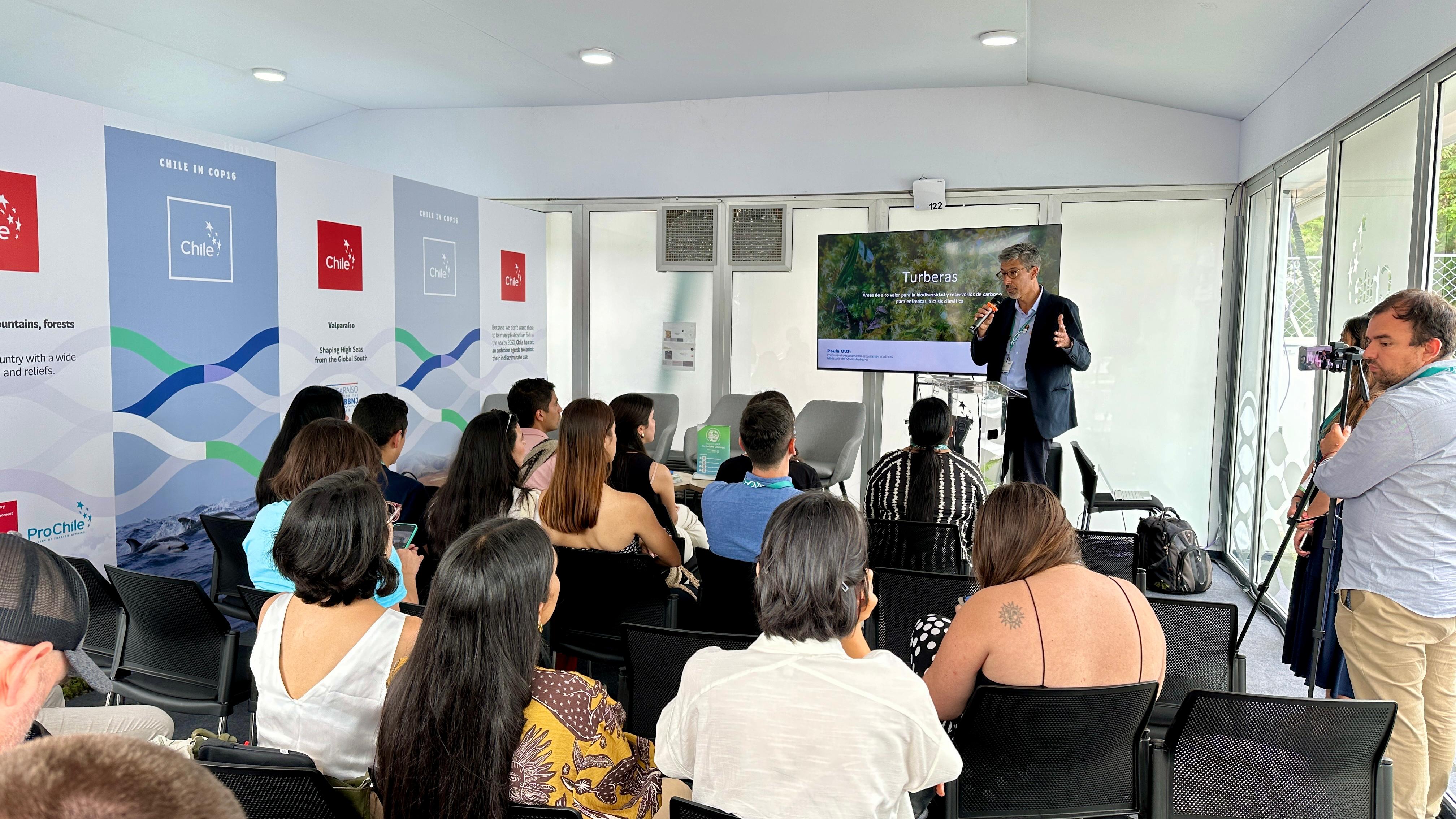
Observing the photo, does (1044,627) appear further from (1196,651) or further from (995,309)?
(995,309)

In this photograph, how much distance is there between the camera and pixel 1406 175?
11.3ft

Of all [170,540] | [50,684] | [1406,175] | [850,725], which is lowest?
[170,540]

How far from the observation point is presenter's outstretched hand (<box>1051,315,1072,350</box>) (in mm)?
4555

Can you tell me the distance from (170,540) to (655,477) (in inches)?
89.5

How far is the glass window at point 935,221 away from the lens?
6520mm

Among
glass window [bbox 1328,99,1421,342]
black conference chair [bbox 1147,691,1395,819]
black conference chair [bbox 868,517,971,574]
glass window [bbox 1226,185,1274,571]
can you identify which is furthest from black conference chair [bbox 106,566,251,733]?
glass window [bbox 1226,185,1274,571]

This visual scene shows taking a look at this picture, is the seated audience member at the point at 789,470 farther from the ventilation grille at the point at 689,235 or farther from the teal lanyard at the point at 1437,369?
the ventilation grille at the point at 689,235

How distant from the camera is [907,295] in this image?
621cm

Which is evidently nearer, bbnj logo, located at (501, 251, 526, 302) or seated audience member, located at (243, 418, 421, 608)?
seated audience member, located at (243, 418, 421, 608)

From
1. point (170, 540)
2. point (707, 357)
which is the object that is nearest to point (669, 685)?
point (170, 540)

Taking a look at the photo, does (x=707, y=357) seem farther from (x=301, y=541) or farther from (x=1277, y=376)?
(x=301, y=541)

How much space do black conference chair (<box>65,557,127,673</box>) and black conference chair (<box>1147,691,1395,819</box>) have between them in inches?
116

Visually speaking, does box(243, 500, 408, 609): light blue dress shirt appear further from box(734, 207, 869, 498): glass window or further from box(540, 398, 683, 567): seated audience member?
box(734, 207, 869, 498): glass window

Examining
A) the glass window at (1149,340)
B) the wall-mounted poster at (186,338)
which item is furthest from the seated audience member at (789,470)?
the glass window at (1149,340)
